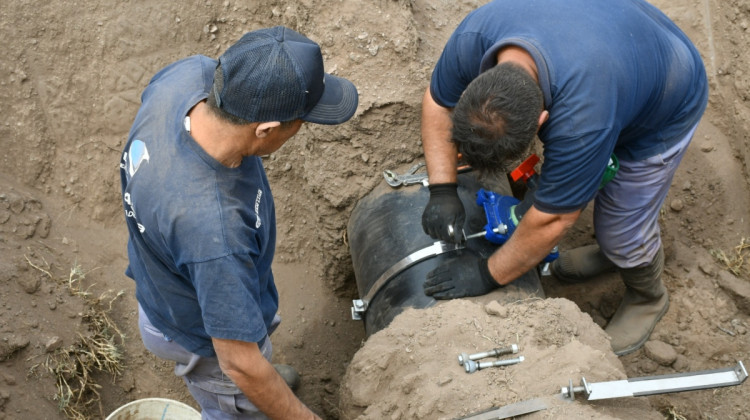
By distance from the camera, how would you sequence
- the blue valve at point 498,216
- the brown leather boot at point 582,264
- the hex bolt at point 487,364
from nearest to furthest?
the hex bolt at point 487,364 → the blue valve at point 498,216 → the brown leather boot at point 582,264

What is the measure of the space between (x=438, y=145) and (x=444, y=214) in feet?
1.43

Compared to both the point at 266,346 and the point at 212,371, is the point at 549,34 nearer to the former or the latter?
the point at 266,346

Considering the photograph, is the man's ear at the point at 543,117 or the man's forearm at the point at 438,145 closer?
the man's ear at the point at 543,117

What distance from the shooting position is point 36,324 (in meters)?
3.44

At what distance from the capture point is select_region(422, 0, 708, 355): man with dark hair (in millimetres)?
2604

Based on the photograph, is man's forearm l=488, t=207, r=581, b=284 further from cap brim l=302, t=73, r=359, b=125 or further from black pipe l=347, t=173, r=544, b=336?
cap brim l=302, t=73, r=359, b=125

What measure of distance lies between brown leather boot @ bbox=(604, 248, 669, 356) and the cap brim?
8.13 ft

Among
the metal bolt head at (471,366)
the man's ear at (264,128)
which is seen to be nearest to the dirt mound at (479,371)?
the metal bolt head at (471,366)

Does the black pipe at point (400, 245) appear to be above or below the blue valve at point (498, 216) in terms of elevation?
below

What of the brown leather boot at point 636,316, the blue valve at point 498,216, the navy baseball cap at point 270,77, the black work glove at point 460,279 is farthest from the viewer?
the brown leather boot at point 636,316

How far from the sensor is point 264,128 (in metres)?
2.06

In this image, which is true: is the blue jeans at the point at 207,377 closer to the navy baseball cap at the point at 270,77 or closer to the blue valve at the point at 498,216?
the navy baseball cap at the point at 270,77

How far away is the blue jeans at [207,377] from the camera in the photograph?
8.90 ft

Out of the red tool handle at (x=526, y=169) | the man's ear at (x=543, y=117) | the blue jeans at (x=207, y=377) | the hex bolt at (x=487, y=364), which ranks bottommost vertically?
the blue jeans at (x=207, y=377)
